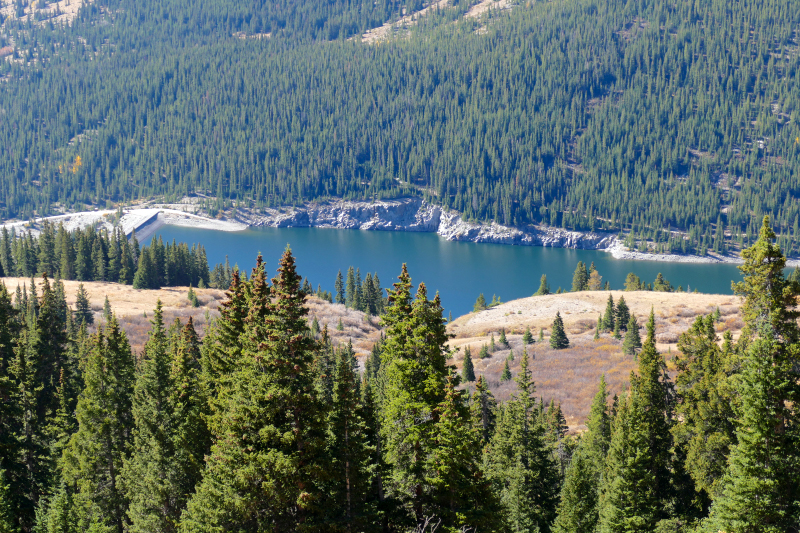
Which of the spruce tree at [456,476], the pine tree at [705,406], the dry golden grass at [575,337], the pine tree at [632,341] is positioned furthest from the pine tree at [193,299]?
the spruce tree at [456,476]

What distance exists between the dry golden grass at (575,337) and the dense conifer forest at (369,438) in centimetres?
2510

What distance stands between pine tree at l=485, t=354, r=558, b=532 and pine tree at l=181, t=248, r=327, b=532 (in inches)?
763

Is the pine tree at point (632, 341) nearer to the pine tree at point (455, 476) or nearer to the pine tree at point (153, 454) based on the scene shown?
the pine tree at point (153, 454)

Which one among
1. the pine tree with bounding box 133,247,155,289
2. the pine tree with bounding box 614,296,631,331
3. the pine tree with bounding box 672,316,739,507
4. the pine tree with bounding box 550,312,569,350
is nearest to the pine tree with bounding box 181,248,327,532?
the pine tree with bounding box 672,316,739,507

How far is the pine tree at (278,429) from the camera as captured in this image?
2450 centimetres

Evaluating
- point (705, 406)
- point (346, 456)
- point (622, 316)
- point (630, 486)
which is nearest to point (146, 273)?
point (622, 316)

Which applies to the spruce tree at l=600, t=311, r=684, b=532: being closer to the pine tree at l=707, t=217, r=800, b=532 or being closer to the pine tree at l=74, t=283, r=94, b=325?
the pine tree at l=707, t=217, r=800, b=532

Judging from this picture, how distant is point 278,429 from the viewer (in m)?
24.7

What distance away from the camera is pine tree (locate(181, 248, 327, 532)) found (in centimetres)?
2450

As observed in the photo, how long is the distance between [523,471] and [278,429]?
22.0 metres

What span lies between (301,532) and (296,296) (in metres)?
8.52

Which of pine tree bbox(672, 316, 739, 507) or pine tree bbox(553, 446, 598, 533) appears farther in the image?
pine tree bbox(553, 446, 598, 533)

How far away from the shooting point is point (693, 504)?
4075 cm

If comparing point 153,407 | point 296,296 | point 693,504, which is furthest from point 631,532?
point 153,407
